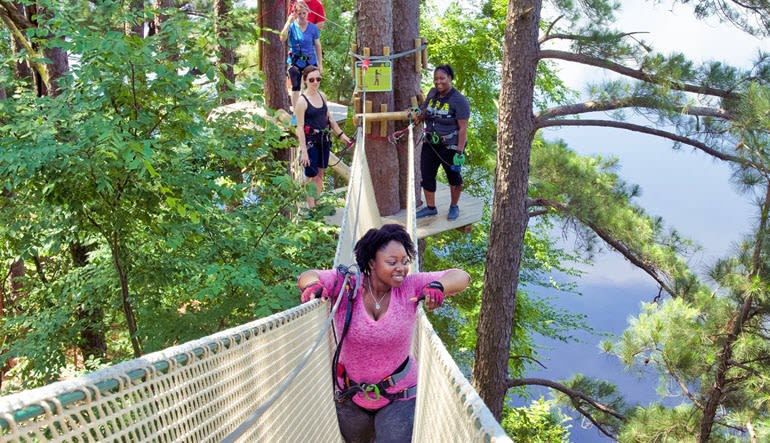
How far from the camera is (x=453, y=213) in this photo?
406 cm

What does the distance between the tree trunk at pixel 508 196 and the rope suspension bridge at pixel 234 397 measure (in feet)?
8.87

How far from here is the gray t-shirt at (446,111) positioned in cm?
368

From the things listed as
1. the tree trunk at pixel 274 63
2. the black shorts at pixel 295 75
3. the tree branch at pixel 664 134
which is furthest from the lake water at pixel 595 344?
the black shorts at pixel 295 75

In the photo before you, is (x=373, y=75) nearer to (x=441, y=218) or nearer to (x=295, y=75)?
(x=295, y=75)

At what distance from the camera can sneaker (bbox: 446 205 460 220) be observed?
4.05 m

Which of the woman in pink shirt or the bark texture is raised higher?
the bark texture

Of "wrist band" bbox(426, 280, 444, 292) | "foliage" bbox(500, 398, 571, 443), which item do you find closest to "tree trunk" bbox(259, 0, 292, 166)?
"wrist band" bbox(426, 280, 444, 292)

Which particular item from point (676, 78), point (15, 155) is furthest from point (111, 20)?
point (676, 78)

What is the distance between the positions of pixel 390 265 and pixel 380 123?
8.01 ft

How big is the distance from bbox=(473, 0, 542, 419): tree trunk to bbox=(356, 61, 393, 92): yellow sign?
0.83m

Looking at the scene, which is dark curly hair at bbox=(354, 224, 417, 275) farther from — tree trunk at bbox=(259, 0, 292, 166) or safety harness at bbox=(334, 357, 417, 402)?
tree trunk at bbox=(259, 0, 292, 166)

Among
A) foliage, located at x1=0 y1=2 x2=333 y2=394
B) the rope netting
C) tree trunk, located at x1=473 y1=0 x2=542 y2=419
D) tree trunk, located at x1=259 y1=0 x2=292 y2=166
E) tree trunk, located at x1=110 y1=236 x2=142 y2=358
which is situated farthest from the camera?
tree trunk, located at x1=259 y1=0 x2=292 y2=166

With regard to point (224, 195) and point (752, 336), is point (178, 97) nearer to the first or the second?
point (224, 195)

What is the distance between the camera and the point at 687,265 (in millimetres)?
5188
